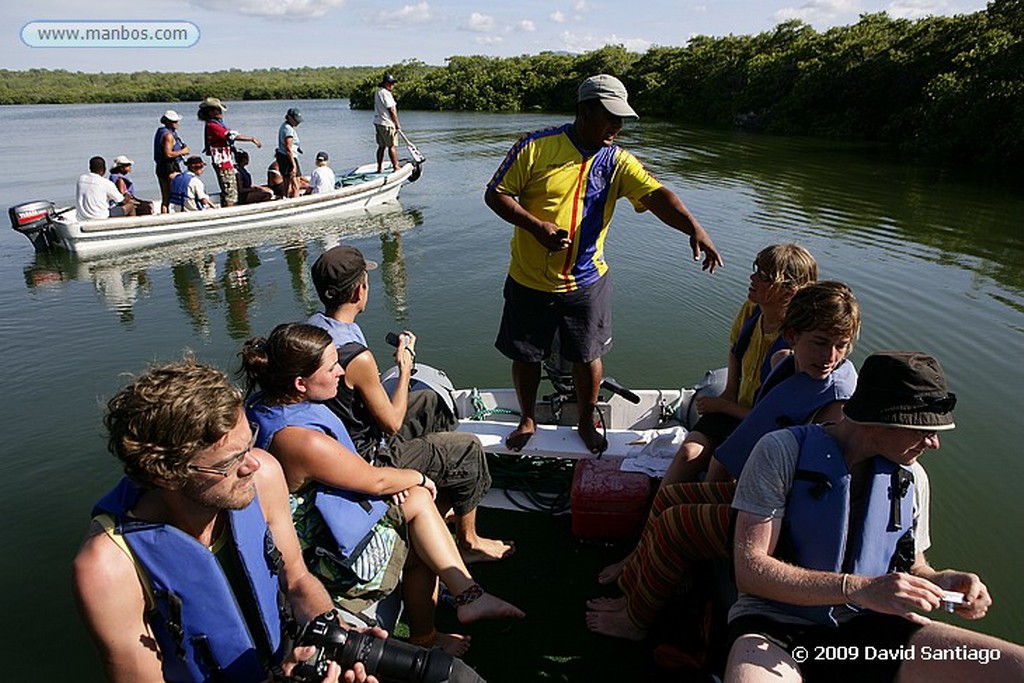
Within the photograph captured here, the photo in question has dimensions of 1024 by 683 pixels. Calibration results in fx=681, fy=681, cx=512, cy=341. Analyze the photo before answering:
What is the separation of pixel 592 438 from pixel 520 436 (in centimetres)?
42

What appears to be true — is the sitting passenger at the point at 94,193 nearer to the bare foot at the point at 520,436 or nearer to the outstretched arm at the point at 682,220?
the bare foot at the point at 520,436

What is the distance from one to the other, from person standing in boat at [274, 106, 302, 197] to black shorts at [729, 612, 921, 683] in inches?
455

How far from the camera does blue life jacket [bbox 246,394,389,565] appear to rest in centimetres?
239

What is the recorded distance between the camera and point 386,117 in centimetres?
1327

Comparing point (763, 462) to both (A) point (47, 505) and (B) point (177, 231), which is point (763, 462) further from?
(B) point (177, 231)

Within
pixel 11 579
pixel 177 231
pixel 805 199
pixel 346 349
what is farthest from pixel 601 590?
pixel 805 199

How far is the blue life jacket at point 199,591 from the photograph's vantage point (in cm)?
173

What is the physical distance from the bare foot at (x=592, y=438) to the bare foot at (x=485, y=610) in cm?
107

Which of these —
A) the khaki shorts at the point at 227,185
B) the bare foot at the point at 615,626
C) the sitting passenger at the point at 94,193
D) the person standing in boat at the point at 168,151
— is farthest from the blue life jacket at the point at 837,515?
the khaki shorts at the point at 227,185

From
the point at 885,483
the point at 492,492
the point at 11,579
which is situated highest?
the point at 885,483

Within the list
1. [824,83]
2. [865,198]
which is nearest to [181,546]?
[865,198]

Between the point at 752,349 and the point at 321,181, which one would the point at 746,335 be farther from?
the point at 321,181

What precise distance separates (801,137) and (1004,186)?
10.7 metres

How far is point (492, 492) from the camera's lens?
3.98 meters
